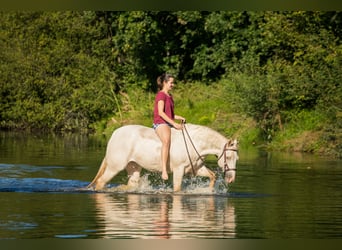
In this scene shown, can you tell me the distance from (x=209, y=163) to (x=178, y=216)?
10.6m

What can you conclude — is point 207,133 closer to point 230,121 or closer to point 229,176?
point 229,176

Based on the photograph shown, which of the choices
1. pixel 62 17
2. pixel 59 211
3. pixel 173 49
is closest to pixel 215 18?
pixel 173 49

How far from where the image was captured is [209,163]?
82.0ft

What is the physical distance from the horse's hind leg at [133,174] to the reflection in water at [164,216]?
2.15ft

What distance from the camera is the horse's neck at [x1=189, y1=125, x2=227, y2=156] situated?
17516mm

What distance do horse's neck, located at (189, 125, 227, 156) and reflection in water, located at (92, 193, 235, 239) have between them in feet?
2.51

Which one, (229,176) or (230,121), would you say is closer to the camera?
(229,176)

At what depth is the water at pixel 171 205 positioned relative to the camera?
12.9 metres

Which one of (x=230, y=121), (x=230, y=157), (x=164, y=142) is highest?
(x=230, y=121)

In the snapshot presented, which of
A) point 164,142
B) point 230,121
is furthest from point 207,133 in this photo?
point 230,121

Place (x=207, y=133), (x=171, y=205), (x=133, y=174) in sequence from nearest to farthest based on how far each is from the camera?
(x=171, y=205) < (x=207, y=133) < (x=133, y=174)

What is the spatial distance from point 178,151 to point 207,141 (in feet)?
1.65

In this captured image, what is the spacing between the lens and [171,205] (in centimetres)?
1591

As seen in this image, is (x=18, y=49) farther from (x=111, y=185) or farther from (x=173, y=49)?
(x=111, y=185)
